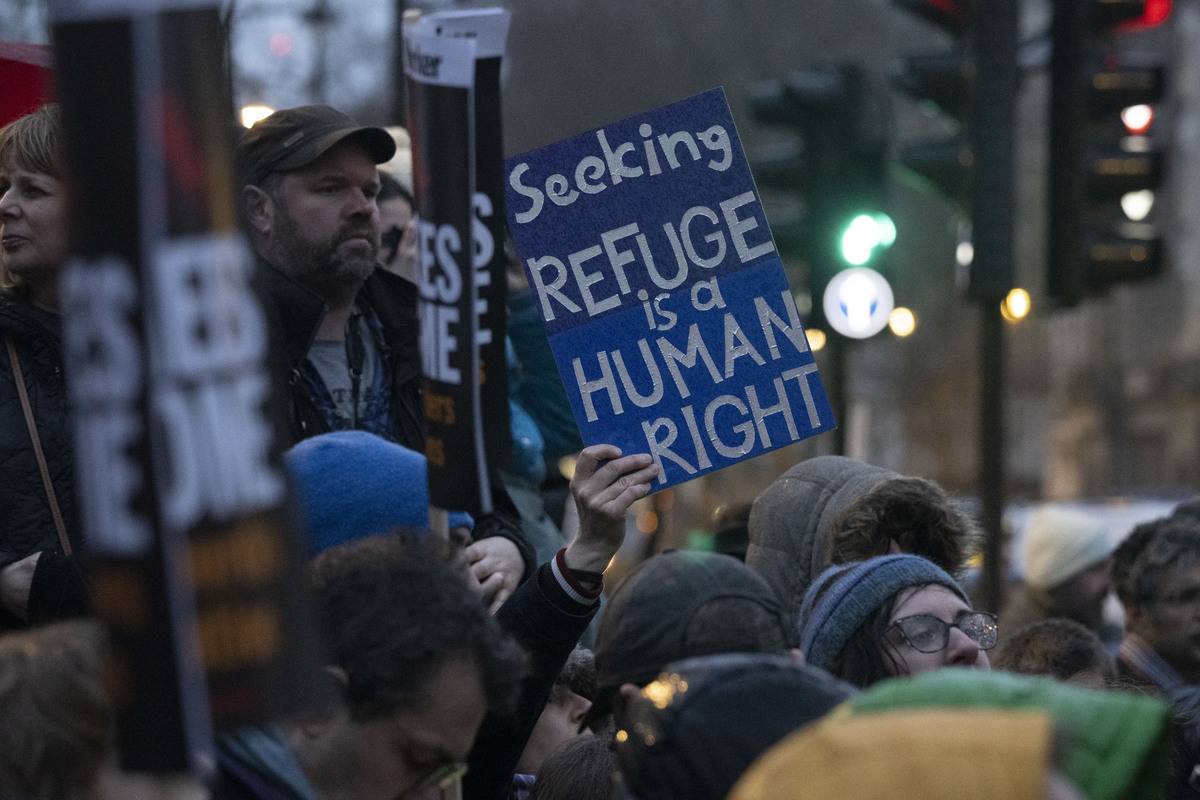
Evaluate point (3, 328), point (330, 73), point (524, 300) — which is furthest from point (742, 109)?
point (3, 328)

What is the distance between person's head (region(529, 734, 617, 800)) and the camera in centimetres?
416

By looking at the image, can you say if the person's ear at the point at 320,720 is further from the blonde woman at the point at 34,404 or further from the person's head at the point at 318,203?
the person's head at the point at 318,203

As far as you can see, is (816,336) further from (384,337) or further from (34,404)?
(34,404)

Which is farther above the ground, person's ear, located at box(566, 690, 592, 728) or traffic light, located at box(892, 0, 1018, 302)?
traffic light, located at box(892, 0, 1018, 302)

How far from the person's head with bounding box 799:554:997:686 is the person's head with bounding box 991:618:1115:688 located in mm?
1374

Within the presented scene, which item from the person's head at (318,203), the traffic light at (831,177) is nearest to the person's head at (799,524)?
the person's head at (318,203)

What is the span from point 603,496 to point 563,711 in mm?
1032

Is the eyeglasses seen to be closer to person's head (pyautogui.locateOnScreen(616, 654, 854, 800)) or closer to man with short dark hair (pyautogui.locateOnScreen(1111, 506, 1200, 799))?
person's head (pyautogui.locateOnScreen(616, 654, 854, 800))

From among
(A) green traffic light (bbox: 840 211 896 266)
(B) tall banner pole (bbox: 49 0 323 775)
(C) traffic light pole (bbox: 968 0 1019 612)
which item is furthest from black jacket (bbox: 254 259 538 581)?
(A) green traffic light (bbox: 840 211 896 266)

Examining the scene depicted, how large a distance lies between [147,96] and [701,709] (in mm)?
1147

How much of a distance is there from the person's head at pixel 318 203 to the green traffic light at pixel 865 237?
7531 millimetres

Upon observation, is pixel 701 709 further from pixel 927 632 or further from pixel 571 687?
pixel 571 687

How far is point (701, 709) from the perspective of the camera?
288 cm

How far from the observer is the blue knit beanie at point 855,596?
4.13 m
